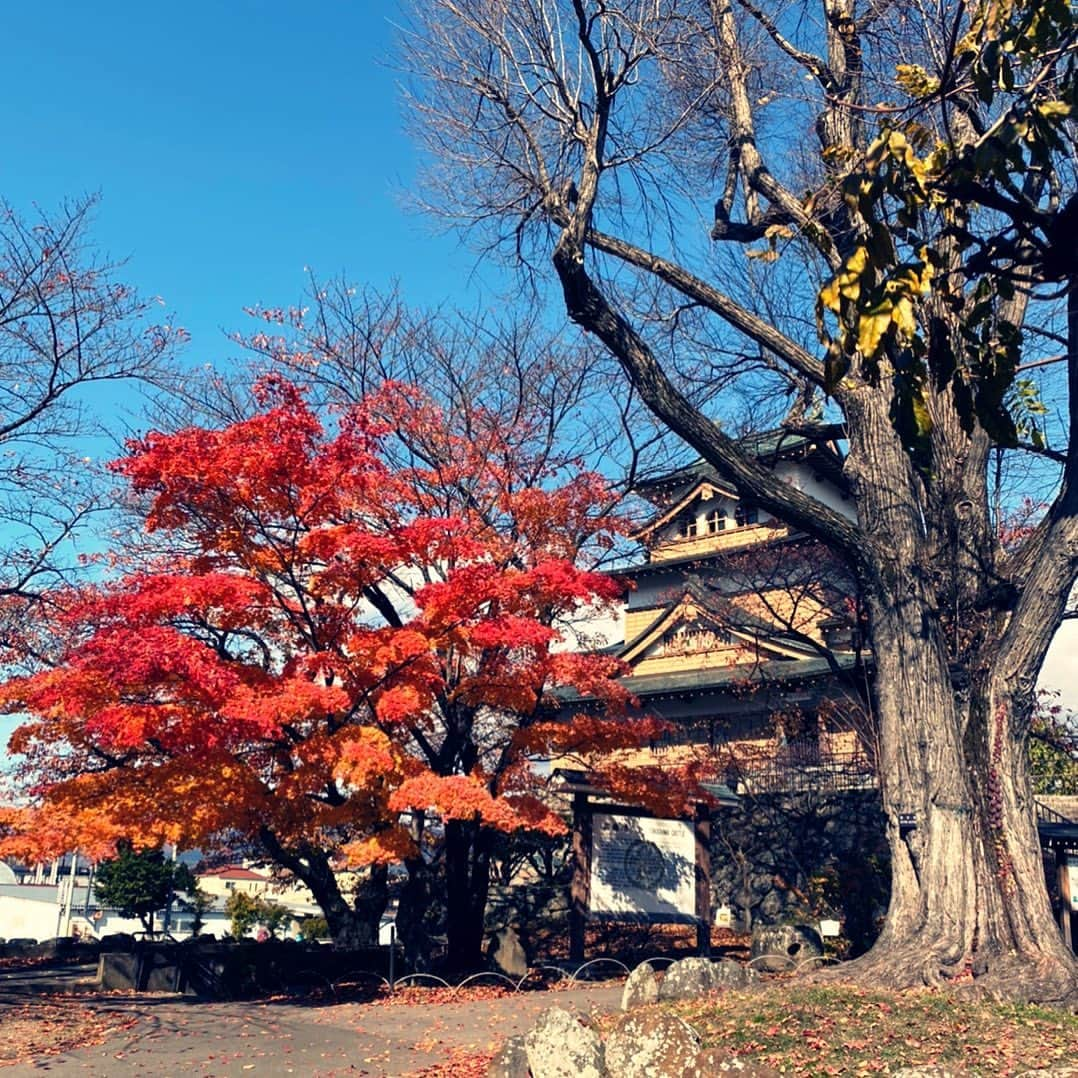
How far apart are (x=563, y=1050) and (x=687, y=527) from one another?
24352mm

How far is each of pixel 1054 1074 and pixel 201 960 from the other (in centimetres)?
1340

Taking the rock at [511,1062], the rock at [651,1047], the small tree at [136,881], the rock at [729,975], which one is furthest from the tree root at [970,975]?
the small tree at [136,881]

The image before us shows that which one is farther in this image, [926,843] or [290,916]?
[290,916]

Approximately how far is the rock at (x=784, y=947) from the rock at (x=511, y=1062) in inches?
267

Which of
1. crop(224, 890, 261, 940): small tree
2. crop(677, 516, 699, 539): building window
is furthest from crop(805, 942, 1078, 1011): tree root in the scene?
crop(677, 516, 699, 539): building window

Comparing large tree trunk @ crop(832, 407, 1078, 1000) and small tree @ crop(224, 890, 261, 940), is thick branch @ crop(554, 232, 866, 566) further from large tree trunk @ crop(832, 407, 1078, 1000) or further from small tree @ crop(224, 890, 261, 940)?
small tree @ crop(224, 890, 261, 940)

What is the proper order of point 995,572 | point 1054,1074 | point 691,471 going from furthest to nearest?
1. point 691,471
2. point 995,572
3. point 1054,1074

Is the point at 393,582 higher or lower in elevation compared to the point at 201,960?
higher

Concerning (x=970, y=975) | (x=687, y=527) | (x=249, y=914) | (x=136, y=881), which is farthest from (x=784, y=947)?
(x=687, y=527)

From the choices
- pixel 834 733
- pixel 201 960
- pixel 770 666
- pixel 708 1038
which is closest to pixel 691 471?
pixel 770 666

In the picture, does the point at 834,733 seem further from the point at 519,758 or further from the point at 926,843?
the point at 926,843

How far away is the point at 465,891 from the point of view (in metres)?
17.3

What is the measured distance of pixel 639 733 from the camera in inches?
632

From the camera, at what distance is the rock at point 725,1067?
7.02 meters
